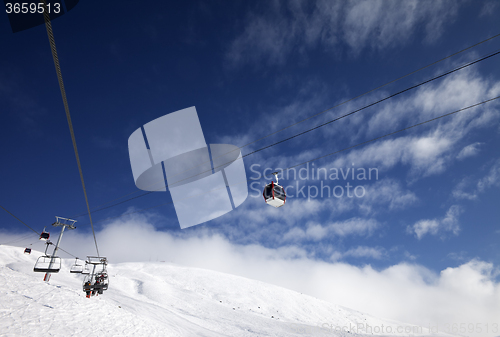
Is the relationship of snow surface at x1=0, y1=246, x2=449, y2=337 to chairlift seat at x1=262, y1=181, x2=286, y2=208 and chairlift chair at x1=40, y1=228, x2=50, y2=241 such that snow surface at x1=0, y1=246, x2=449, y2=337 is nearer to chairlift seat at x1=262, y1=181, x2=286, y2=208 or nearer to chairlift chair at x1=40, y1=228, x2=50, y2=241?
chairlift chair at x1=40, y1=228, x2=50, y2=241

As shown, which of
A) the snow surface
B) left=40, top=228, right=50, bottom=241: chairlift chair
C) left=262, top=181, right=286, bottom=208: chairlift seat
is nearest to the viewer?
left=262, top=181, right=286, bottom=208: chairlift seat

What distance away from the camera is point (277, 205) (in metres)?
11.9

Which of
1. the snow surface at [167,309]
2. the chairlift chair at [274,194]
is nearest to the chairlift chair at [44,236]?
the snow surface at [167,309]

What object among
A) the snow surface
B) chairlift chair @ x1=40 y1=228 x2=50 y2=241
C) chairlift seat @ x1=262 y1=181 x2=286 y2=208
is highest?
chairlift seat @ x1=262 y1=181 x2=286 y2=208

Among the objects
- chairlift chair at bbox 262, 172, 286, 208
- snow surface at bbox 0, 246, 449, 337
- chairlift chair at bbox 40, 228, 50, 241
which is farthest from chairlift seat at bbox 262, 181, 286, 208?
chairlift chair at bbox 40, 228, 50, 241

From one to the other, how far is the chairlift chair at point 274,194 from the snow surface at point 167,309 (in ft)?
54.7

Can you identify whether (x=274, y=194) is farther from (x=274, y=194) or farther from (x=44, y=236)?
(x=44, y=236)

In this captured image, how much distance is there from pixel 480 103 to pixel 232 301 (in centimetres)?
4778

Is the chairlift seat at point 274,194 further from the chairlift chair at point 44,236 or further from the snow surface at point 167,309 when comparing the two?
the chairlift chair at point 44,236

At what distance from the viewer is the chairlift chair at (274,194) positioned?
449 inches

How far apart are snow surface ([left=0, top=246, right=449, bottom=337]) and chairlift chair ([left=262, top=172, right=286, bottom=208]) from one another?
54.7ft

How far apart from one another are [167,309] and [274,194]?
30123 mm

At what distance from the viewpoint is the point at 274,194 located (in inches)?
448

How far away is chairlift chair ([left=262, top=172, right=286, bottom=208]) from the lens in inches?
449
